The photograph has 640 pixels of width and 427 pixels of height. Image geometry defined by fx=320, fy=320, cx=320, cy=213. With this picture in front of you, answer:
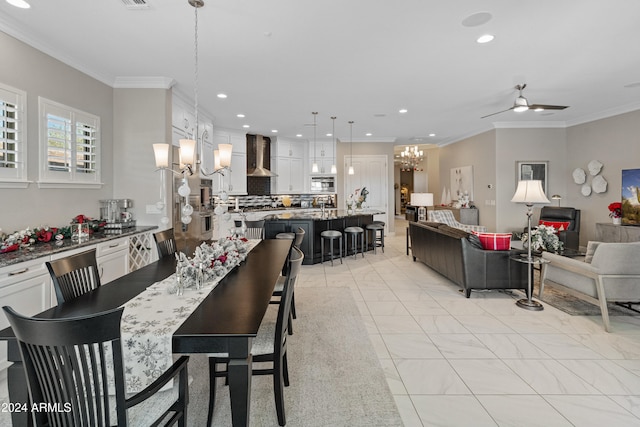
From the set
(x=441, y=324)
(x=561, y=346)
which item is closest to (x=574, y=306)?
(x=561, y=346)

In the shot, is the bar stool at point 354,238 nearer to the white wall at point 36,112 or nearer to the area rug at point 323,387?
the area rug at point 323,387

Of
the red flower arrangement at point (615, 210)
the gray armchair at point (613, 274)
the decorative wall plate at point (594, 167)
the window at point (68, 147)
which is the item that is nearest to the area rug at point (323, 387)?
the gray armchair at point (613, 274)

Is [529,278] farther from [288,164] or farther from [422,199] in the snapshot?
[288,164]

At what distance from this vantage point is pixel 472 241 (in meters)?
4.26

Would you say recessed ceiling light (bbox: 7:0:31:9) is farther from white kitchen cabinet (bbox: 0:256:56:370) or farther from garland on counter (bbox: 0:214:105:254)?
white kitchen cabinet (bbox: 0:256:56:370)

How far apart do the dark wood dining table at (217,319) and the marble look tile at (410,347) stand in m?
1.35

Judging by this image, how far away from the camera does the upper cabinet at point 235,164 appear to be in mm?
7742

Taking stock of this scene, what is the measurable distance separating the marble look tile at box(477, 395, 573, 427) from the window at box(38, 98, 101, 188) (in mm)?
4634

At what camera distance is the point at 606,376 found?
2.43 m

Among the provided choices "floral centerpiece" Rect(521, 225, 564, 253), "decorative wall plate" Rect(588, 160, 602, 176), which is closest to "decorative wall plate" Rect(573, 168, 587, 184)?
"decorative wall plate" Rect(588, 160, 602, 176)

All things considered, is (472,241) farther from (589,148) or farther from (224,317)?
(589,148)

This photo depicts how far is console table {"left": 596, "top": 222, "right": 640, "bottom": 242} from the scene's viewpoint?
5.57 metres

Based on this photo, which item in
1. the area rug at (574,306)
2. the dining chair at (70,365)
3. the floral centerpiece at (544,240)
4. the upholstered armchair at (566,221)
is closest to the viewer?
the dining chair at (70,365)

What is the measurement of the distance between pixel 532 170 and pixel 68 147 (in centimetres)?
891
